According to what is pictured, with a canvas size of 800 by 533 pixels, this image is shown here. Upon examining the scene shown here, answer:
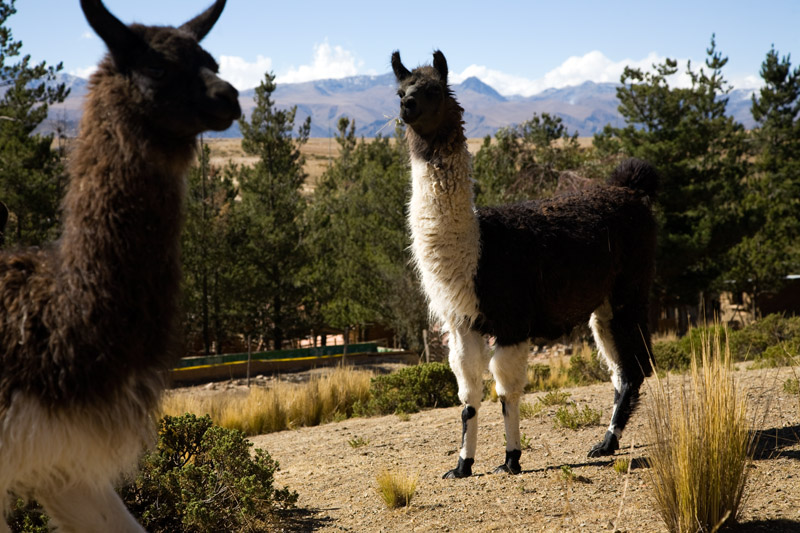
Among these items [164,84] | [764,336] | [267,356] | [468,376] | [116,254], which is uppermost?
[164,84]

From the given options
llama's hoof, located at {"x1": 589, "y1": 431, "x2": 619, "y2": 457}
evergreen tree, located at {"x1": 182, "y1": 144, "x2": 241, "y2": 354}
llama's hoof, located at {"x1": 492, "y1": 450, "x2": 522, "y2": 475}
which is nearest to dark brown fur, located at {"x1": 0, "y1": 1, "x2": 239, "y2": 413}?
llama's hoof, located at {"x1": 492, "y1": 450, "x2": 522, "y2": 475}

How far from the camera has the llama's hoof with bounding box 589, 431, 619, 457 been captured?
5.98 m

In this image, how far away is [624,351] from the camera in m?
6.38

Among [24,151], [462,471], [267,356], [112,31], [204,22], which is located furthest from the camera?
[267,356]

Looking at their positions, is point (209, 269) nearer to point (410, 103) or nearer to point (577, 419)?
point (577, 419)

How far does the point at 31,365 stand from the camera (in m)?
2.69

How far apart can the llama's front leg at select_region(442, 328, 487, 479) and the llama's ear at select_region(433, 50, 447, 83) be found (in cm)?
195

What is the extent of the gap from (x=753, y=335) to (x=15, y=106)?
17514 mm

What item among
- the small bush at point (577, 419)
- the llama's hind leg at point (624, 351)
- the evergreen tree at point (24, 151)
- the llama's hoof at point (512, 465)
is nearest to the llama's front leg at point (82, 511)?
the llama's hoof at point (512, 465)

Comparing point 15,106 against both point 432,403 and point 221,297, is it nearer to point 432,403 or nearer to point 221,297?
point 221,297

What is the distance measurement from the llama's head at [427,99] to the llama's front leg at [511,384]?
1.74 m

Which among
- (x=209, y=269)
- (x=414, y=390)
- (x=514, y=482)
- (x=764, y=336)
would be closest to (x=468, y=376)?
(x=514, y=482)

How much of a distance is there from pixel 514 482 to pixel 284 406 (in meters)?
6.06

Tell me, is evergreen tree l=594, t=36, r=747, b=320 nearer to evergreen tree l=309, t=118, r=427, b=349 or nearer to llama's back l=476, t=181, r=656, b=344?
evergreen tree l=309, t=118, r=427, b=349
